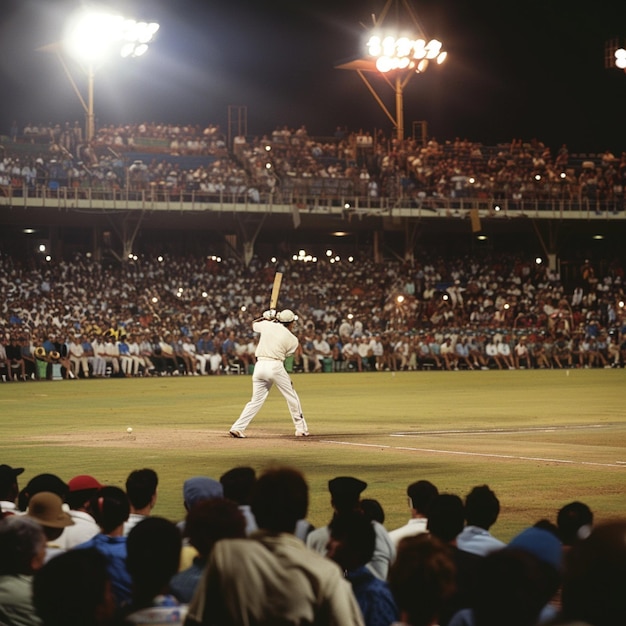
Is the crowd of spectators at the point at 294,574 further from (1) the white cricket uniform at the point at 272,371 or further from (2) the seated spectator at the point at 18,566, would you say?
(1) the white cricket uniform at the point at 272,371

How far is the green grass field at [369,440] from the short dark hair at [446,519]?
3.25 meters

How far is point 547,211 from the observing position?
2251 inches

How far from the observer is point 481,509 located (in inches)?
261

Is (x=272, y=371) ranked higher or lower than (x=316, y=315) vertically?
lower

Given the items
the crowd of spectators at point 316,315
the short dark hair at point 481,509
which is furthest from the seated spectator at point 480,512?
the crowd of spectators at point 316,315

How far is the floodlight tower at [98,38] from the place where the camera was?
54188 millimetres

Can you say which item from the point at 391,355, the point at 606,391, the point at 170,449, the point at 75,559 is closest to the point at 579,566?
the point at 75,559

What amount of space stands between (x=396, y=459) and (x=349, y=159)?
4668cm

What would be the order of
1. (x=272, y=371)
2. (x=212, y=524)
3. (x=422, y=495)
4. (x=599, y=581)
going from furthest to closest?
(x=272, y=371) → (x=422, y=495) → (x=212, y=524) → (x=599, y=581)

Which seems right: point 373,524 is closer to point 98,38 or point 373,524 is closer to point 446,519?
point 446,519

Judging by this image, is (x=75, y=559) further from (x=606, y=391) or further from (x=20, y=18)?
(x=20, y=18)

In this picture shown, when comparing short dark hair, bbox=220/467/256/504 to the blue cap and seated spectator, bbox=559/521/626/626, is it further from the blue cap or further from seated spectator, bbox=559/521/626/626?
seated spectator, bbox=559/521/626/626

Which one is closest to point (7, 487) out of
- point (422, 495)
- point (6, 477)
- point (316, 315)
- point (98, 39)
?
point (6, 477)

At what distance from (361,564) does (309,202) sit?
5039 centimetres
